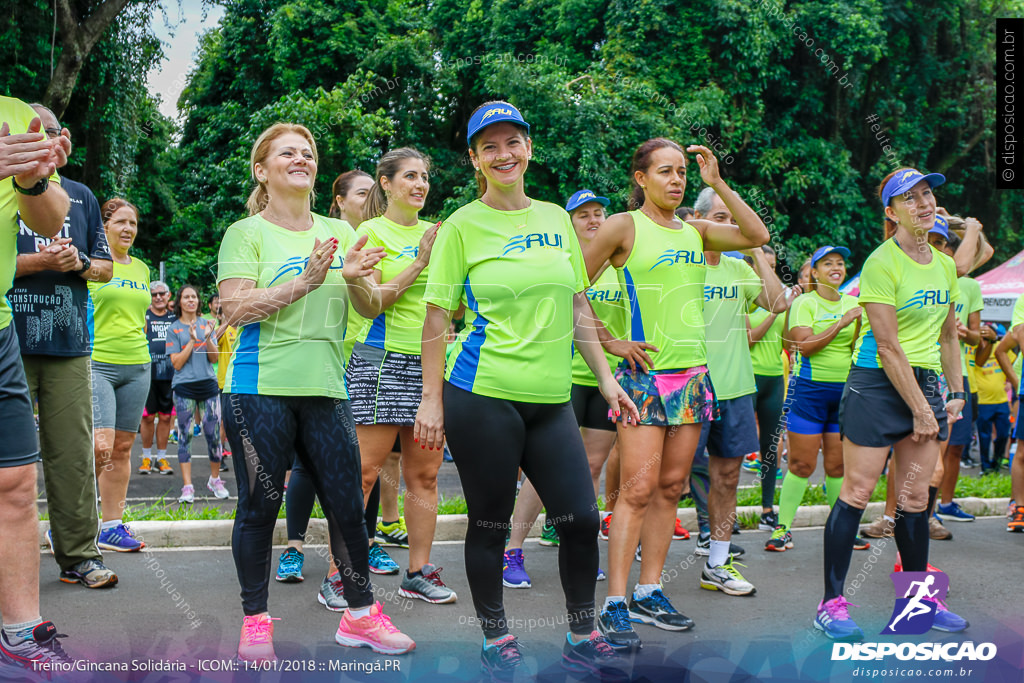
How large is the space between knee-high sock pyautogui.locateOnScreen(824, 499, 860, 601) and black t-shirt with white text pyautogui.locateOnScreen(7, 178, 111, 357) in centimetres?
382

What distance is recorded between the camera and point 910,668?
343 centimetres

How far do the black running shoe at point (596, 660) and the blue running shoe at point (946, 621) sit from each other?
1.65m

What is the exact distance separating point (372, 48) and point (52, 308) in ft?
49.1

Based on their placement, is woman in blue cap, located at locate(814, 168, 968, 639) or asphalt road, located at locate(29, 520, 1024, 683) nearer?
asphalt road, located at locate(29, 520, 1024, 683)

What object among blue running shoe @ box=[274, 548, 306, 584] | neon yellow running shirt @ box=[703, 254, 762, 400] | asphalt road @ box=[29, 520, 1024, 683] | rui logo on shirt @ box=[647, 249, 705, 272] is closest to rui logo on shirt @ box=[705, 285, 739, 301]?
neon yellow running shirt @ box=[703, 254, 762, 400]

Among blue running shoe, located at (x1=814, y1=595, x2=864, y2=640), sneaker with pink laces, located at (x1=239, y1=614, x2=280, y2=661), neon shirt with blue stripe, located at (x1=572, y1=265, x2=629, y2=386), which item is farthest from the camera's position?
neon shirt with blue stripe, located at (x1=572, y1=265, x2=629, y2=386)

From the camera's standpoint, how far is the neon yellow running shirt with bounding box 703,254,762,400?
16.3 ft

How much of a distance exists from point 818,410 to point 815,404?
5cm

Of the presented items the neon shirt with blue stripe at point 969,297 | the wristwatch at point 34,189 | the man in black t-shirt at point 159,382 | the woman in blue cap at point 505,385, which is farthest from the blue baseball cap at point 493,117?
the man in black t-shirt at point 159,382

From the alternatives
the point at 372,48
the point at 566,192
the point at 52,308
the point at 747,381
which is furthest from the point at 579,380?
the point at 372,48

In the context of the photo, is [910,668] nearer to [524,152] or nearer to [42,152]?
[524,152]

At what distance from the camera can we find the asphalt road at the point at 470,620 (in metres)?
3.39

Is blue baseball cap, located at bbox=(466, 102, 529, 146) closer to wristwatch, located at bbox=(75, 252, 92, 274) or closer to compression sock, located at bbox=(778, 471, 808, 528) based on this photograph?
wristwatch, located at bbox=(75, 252, 92, 274)

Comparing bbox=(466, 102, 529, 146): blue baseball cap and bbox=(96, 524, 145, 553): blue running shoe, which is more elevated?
bbox=(466, 102, 529, 146): blue baseball cap
